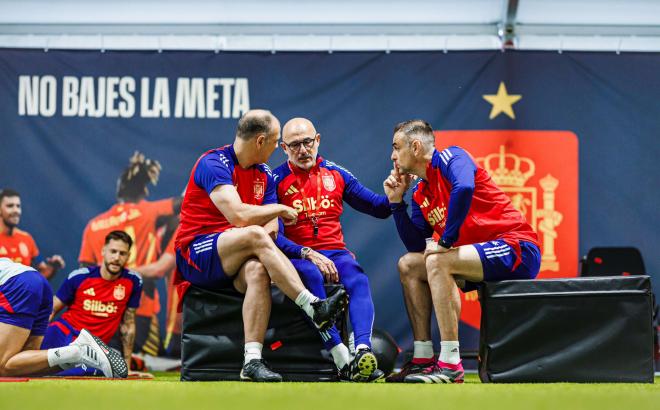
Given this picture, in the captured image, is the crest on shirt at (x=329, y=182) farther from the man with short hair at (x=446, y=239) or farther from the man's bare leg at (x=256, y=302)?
the man's bare leg at (x=256, y=302)

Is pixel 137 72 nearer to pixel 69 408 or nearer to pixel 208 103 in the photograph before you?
pixel 208 103

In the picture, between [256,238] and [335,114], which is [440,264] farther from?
[335,114]

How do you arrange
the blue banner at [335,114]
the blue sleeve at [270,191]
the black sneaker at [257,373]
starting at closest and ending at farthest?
1. the black sneaker at [257,373]
2. the blue sleeve at [270,191]
3. the blue banner at [335,114]

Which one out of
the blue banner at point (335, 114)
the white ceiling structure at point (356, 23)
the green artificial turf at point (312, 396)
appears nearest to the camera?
the green artificial turf at point (312, 396)

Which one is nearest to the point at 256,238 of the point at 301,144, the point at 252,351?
the point at 252,351

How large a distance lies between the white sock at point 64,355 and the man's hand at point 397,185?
75.2 inches

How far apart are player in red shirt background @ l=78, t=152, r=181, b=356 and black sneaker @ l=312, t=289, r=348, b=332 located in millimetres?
2646

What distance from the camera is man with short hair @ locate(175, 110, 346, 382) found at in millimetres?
4223

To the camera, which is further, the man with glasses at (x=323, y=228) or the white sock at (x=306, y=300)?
the man with glasses at (x=323, y=228)

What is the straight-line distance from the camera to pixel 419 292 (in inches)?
183

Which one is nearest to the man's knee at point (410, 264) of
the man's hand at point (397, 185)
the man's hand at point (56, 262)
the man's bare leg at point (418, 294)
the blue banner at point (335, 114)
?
the man's bare leg at point (418, 294)

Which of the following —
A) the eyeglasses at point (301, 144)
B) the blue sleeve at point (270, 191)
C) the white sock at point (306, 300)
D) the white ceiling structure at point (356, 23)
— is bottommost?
the white sock at point (306, 300)

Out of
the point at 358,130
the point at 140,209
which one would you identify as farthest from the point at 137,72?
the point at 358,130

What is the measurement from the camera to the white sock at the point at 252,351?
164 inches
